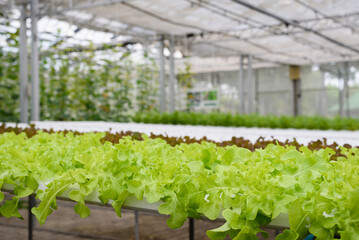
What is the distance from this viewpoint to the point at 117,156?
1.70 meters

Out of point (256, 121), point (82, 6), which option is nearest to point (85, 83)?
point (82, 6)

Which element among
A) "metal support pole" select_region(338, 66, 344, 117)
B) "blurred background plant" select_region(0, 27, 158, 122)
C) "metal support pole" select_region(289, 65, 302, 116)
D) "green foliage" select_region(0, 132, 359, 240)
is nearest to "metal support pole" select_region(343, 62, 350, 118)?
"metal support pole" select_region(338, 66, 344, 117)

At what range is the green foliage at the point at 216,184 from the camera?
A: 3.98 ft

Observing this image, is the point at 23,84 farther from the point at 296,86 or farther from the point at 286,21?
the point at 296,86

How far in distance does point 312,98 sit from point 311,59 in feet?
7.52

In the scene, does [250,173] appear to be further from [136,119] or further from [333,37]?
[333,37]

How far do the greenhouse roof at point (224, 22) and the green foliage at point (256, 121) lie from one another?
7.44 feet

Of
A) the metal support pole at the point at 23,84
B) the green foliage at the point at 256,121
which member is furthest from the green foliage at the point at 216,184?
the metal support pole at the point at 23,84

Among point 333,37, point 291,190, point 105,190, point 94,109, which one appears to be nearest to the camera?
point 291,190

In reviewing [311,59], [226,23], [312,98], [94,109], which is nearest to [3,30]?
[94,109]

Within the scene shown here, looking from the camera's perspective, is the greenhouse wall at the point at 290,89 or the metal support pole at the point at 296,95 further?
the metal support pole at the point at 296,95

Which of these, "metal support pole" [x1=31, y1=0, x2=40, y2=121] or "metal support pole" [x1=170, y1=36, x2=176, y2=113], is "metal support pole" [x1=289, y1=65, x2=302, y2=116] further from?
"metal support pole" [x1=31, y1=0, x2=40, y2=121]

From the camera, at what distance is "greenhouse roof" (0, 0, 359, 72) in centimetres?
882

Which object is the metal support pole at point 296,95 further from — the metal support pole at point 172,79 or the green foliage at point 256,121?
the green foliage at point 256,121
